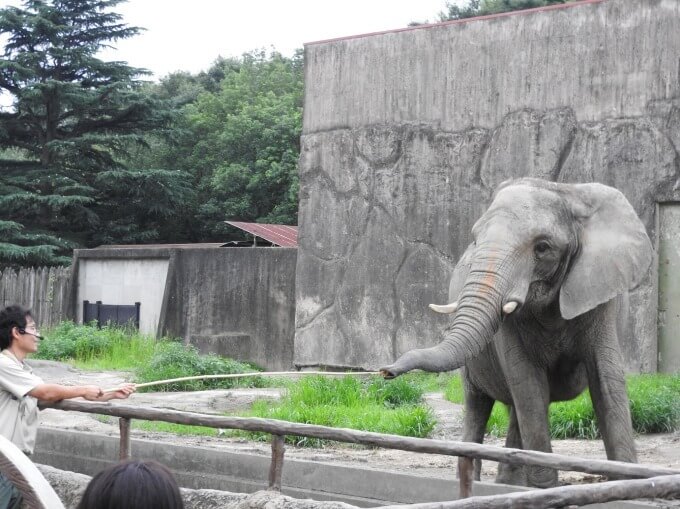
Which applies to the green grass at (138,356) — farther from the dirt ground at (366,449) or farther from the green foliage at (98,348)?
the dirt ground at (366,449)

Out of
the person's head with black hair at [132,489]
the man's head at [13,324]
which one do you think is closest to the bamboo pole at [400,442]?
the man's head at [13,324]

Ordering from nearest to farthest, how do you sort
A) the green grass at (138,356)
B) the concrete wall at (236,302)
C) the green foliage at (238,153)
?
the green grass at (138,356), the concrete wall at (236,302), the green foliage at (238,153)

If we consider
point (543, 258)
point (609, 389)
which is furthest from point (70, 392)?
Result: point (609, 389)

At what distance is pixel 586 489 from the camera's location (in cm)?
384

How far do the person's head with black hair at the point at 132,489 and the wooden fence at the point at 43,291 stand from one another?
56.1 feet

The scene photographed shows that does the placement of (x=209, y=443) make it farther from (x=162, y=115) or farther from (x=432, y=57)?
(x=162, y=115)

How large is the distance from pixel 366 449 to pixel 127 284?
9063 millimetres

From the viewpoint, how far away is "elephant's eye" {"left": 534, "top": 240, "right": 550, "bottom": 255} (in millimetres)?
7263

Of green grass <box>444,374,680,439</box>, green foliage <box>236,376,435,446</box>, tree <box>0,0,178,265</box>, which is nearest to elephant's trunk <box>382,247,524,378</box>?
green foliage <box>236,376,435,446</box>

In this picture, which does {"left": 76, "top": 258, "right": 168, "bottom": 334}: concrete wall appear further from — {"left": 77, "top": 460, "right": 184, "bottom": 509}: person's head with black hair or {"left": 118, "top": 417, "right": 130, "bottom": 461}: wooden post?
{"left": 77, "top": 460, "right": 184, "bottom": 509}: person's head with black hair

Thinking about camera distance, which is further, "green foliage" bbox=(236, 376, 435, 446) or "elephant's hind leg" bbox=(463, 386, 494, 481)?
"green foliage" bbox=(236, 376, 435, 446)

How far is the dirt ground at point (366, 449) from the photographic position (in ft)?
29.3

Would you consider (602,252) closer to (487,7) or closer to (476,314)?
(476,314)

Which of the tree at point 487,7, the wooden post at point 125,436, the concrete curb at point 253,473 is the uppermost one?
the tree at point 487,7
